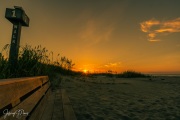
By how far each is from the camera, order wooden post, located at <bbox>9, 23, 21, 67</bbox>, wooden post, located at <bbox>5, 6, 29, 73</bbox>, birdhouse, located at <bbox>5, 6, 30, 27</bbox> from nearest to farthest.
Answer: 1. wooden post, located at <bbox>9, 23, 21, 67</bbox>
2. wooden post, located at <bbox>5, 6, 29, 73</bbox>
3. birdhouse, located at <bbox>5, 6, 30, 27</bbox>

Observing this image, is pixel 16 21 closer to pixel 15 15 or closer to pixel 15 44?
pixel 15 15

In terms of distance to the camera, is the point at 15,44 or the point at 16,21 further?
the point at 16,21

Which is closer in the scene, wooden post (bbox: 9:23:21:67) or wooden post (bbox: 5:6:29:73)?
wooden post (bbox: 9:23:21:67)

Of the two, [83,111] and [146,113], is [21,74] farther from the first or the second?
[146,113]

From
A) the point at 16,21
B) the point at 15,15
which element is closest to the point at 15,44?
the point at 16,21

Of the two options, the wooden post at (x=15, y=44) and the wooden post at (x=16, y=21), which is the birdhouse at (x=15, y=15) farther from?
the wooden post at (x=15, y=44)

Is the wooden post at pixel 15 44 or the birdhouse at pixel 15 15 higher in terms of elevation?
the birdhouse at pixel 15 15

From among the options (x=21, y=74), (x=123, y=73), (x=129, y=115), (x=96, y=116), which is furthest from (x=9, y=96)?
(x=123, y=73)

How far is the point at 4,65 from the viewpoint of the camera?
5.00 meters

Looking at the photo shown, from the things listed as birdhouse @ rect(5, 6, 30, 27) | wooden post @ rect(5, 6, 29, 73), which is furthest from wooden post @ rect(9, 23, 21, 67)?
birdhouse @ rect(5, 6, 30, 27)

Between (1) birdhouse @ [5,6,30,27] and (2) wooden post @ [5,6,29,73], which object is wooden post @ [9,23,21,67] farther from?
(1) birdhouse @ [5,6,30,27]

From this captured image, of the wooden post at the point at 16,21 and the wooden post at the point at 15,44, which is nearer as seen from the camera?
the wooden post at the point at 15,44

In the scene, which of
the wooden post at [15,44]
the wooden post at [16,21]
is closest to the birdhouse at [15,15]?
the wooden post at [16,21]

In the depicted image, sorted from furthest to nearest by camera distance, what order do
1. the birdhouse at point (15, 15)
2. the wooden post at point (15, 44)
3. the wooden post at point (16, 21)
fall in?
the birdhouse at point (15, 15)
the wooden post at point (16, 21)
the wooden post at point (15, 44)
